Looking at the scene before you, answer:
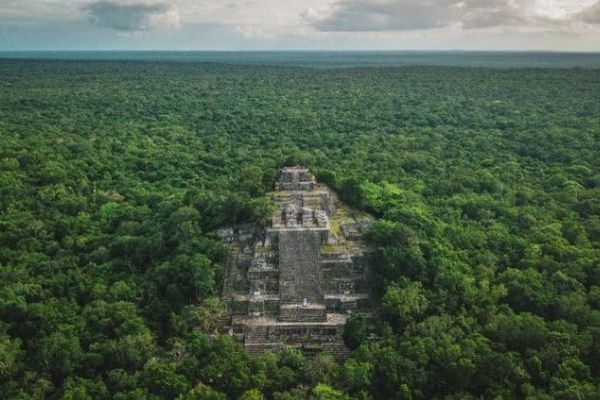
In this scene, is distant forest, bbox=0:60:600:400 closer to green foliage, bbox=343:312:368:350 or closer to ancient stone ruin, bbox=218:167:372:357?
green foliage, bbox=343:312:368:350

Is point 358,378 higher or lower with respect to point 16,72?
lower

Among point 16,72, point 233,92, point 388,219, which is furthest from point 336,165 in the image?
point 16,72

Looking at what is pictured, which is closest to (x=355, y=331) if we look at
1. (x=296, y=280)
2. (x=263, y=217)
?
(x=296, y=280)

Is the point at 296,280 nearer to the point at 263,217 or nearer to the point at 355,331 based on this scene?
the point at 355,331

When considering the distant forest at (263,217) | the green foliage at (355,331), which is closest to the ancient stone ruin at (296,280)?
the green foliage at (355,331)

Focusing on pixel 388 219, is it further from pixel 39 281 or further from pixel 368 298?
pixel 39 281

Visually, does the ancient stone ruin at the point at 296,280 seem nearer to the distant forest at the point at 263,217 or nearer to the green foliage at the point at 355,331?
the green foliage at the point at 355,331
